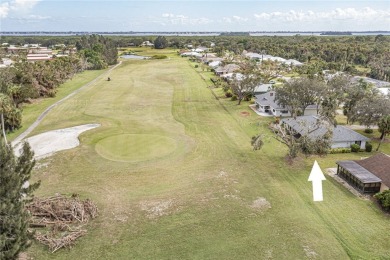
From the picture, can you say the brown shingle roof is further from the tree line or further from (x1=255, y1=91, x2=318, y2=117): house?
the tree line

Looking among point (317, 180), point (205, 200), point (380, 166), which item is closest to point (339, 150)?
point (380, 166)

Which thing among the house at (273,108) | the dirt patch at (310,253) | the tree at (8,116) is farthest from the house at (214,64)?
the dirt patch at (310,253)

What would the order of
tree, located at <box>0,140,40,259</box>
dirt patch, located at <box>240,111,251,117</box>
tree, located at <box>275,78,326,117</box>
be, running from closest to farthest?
tree, located at <box>0,140,40,259</box>
tree, located at <box>275,78,326,117</box>
dirt patch, located at <box>240,111,251,117</box>

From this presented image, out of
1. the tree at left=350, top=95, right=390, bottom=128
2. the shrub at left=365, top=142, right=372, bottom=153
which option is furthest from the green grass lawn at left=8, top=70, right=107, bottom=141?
the tree at left=350, top=95, right=390, bottom=128

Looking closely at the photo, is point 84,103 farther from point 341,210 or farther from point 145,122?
point 341,210

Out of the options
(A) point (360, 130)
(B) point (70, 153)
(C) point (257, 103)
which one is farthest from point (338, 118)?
(B) point (70, 153)

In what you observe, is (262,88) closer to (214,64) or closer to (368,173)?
(214,64)
